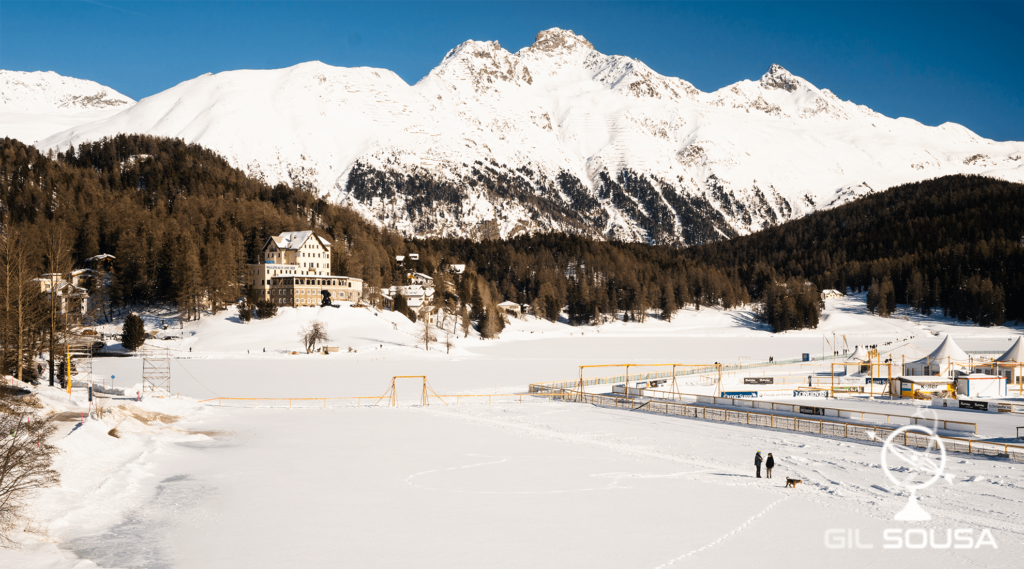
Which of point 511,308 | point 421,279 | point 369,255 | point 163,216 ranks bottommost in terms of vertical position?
point 511,308

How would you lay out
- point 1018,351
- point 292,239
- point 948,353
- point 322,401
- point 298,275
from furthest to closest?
point 292,239 → point 298,275 → point 948,353 → point 1018,351 → point 322,401

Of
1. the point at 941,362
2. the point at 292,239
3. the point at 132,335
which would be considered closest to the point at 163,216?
the point at 292,239

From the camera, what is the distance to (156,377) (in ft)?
149

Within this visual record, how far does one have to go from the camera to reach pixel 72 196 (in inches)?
5162

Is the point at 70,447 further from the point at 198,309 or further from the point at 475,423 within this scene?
the point at 198,309

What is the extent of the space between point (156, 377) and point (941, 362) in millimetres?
67799

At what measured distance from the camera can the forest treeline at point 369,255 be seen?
99.9m

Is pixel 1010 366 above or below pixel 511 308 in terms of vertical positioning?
below

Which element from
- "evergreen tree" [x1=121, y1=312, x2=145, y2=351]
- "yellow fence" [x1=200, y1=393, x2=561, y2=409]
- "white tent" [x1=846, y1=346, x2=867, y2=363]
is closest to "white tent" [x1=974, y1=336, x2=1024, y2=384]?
"white tent" [x1=846, y1=346, x2=867, y2=363]

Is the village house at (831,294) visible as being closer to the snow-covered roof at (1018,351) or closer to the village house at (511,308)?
the village house at (511,308)

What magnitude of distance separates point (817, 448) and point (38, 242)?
102 m

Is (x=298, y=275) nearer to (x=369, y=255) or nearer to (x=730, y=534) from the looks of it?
(x=369, y=255)

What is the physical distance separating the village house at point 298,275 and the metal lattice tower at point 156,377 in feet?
78.3

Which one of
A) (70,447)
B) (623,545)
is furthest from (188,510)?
(623,545)
